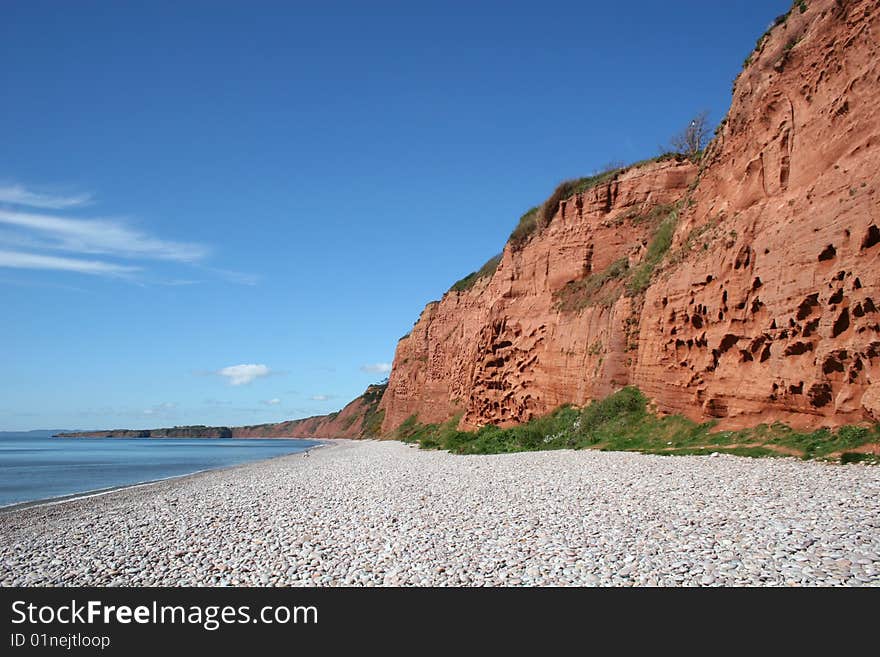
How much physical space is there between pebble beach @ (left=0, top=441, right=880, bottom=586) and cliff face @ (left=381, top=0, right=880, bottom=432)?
316 cm

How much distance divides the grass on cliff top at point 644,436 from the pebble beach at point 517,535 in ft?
3.19

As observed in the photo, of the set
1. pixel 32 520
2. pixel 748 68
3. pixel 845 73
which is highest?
pixel 748 68

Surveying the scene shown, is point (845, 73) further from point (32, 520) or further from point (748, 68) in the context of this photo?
point (32, 520)

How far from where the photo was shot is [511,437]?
93.7 feet

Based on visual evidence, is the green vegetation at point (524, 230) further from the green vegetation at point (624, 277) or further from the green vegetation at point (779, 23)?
the green vegetation at point (779, 23)

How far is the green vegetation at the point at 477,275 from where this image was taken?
2054 inches

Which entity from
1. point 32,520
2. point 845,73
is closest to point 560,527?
point 32,520

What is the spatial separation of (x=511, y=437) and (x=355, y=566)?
21650 millimetres

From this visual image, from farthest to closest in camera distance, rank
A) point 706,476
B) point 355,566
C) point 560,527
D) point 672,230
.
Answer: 1. point 672,230
2. point 706,476
3. point 560,527
4. point 355,566

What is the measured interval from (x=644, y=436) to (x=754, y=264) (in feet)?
21.1

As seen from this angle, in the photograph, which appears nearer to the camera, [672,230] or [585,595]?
[585,595]

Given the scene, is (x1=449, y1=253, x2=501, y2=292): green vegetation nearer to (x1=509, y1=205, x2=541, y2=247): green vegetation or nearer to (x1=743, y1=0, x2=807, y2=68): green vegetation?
(x1=509, y1=205, x2=541, y2=247): green vegetation

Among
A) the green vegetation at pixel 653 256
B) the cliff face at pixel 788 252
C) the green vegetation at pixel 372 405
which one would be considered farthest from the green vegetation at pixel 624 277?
the green vegetation at pixel 372 405

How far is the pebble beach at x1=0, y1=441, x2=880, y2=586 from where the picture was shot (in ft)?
21.7
